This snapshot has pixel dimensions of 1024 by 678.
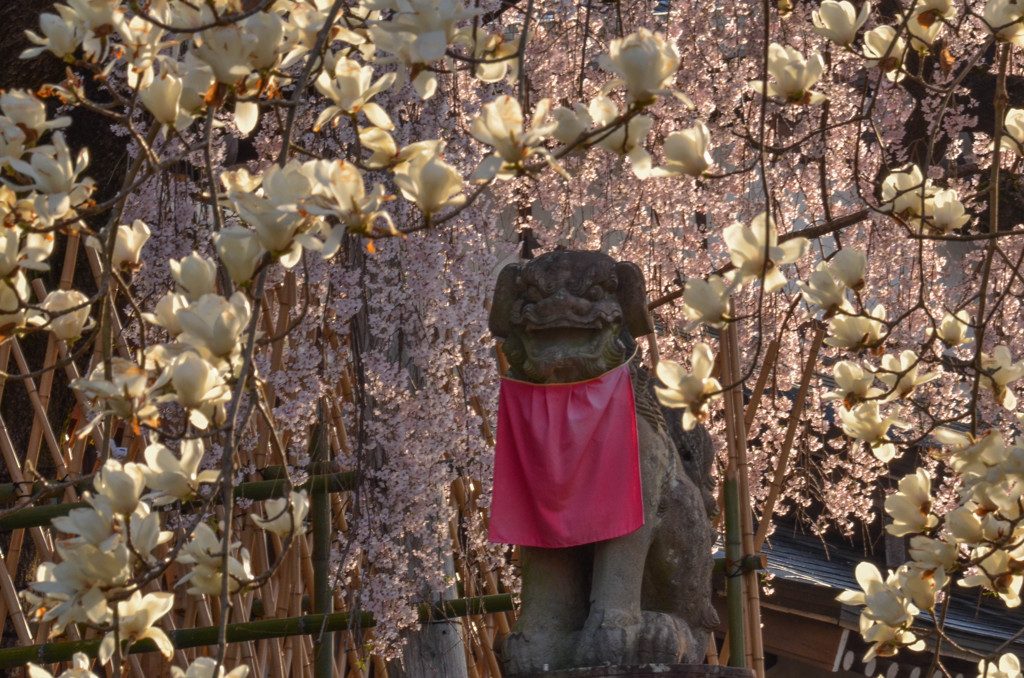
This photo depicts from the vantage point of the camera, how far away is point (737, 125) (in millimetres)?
5281

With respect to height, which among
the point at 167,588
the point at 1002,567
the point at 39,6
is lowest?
the point at 167,588

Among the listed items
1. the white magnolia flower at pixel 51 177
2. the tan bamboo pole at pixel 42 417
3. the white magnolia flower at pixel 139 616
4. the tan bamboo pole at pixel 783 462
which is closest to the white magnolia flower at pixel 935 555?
the white magnolia flower at pixel 139 616

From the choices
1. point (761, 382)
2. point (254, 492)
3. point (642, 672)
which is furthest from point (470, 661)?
point (642, 672)

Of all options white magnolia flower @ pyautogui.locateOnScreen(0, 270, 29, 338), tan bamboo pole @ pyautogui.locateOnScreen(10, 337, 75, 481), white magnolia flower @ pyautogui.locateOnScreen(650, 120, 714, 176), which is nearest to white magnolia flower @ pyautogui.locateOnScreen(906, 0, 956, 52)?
white magnolia flower @ pyautogui.locateOnScreen(650, 120, 714, 176)

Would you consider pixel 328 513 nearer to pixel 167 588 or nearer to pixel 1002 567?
Answer: pixel 167 588

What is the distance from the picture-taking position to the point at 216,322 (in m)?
1.49

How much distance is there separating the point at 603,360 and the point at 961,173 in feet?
9.33

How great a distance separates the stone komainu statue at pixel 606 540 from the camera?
2785 mm

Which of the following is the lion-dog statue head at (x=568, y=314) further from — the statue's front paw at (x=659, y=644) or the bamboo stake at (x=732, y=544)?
the bamboo stake at (x=732, y=544)

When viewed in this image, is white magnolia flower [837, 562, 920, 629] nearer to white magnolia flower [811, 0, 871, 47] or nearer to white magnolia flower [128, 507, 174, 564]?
white magnolia flower [811, 0, 871, 47]

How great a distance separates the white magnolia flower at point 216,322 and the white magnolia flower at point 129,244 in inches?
18.3

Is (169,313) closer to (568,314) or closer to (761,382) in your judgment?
(568,314)

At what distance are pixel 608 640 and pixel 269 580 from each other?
176 cm

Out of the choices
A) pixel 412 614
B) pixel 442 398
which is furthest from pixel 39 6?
pixel 412 614
